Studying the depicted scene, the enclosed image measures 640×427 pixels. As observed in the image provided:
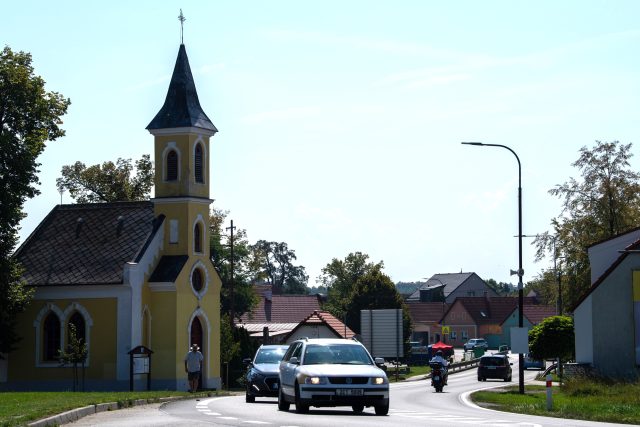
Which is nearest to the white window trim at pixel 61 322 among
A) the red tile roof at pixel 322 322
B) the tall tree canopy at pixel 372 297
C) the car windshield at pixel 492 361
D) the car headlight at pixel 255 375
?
the car headlight at pixel 255 375

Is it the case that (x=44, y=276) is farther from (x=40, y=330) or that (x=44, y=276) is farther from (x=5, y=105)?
(x=5, y=105)

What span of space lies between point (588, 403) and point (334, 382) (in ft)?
26.9

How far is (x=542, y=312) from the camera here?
15300 cm

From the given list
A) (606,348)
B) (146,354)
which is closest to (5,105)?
(146,354)

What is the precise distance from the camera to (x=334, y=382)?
76.6 feet

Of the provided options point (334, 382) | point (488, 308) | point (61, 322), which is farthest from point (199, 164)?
point (488, 308)

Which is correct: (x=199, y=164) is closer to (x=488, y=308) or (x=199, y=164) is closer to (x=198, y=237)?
(x=198, y=237)

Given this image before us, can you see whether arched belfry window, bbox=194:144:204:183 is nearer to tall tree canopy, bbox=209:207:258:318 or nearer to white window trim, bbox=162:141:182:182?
white window trim, bbox=162:141:182:182

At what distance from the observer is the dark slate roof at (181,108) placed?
Answer: 5497 centimetres

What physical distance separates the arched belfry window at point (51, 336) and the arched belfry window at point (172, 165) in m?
8.33

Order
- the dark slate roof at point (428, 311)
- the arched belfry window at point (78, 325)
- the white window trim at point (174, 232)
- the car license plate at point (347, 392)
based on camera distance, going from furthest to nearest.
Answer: the dark slate roof at point (428, 311), the white window trim at point (174, 232), the arched belfry window at point (78, 325), the car license plate at point (347, 392)

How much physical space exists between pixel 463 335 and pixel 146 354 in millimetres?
110365

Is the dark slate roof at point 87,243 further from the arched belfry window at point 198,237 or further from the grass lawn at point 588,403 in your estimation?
the grass lawn at point 588,403

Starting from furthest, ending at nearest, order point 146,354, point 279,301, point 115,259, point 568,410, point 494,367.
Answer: point 279,301, point 494,367, point 115,259, point 146,354, point 568,410
